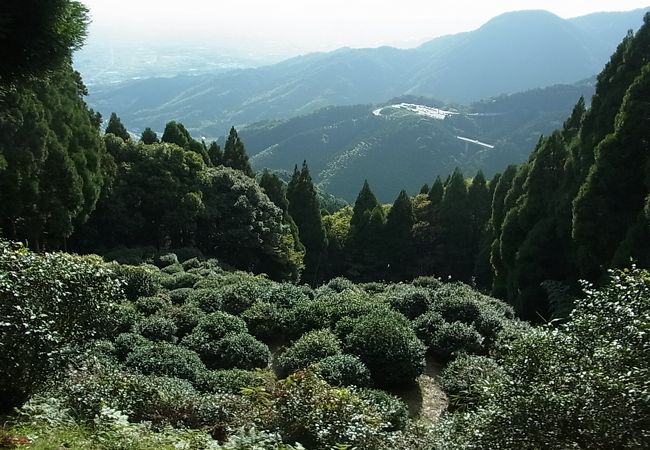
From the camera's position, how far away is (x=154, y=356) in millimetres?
9453

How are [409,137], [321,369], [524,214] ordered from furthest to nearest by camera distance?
[409,137] < [524,214] < [321,369]

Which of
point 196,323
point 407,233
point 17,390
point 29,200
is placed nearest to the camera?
point 17,390

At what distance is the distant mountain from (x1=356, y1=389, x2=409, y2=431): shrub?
94.6m

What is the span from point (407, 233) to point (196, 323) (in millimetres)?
28319

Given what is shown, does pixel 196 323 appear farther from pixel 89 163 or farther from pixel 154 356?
pixel 89 163

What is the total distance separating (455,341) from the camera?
1189 cm

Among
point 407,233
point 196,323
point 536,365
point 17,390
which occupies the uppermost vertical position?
point 536,365

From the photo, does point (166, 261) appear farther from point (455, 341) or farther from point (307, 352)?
point (455, 341)

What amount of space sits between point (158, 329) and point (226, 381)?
280cm

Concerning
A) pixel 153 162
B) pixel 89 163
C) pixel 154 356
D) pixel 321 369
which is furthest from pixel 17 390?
pixel 153 162

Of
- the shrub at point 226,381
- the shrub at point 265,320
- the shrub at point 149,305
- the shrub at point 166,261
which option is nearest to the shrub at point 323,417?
the shrub at point 226,381

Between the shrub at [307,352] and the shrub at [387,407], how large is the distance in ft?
4.96

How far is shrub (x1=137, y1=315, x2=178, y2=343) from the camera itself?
10.9 m

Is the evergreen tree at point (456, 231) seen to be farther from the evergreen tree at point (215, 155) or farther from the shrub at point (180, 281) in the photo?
the shrub at point (180, 281)
